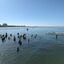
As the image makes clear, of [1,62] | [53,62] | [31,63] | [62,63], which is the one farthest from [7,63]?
[62,63]

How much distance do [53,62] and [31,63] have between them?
4.27 meters

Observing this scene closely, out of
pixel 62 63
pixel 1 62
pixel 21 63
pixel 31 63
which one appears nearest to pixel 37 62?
pixel 31 63

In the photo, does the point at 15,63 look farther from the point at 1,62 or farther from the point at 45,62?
the point at 45,62

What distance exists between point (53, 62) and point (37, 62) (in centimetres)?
308

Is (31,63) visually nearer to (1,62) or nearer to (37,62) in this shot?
(37,62)

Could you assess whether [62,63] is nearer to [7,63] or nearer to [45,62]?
[45,62]

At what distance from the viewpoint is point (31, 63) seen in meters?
22.9

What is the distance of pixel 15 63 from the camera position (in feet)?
75.4

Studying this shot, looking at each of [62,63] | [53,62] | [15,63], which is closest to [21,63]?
[15,63]

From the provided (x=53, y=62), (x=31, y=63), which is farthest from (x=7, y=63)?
(x=53, y=62)

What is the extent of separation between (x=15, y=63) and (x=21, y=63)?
1139mm

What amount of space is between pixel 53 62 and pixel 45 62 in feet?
5.04

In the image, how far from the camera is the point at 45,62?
23453 millimetres

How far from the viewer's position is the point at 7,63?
2281 cm
